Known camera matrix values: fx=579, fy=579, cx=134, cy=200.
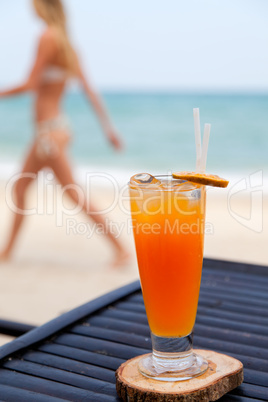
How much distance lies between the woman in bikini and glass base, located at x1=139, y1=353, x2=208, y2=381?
2282 millimetres

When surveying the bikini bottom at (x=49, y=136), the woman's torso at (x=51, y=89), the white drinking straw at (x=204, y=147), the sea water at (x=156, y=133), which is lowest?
the white drinking straw at (x=204, y=147)

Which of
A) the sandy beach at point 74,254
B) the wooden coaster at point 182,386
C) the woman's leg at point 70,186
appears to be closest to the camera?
the wooden coaster at point 182,386

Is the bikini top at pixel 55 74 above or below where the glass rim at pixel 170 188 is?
above

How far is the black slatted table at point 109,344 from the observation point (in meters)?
0.83

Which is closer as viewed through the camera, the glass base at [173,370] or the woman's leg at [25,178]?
the glass base at [173,370]

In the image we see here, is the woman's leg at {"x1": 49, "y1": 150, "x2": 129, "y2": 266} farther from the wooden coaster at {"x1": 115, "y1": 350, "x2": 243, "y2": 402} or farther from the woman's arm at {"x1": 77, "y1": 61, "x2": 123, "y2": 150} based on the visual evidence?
the wooden coaster at {"x1": 115, "y1": 350, "x2": 243, "y2": 402}

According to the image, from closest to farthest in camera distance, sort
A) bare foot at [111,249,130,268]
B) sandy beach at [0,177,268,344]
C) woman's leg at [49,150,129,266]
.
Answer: sandy beach at [0,177,268,344] < woman's leg at [49,150,129,266] < bare foot at [111,249,130,268]

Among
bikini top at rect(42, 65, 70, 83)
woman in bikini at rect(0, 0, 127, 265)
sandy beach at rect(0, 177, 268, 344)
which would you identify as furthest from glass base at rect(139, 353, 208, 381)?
bikini top at rect(42, 65, 70, 83)

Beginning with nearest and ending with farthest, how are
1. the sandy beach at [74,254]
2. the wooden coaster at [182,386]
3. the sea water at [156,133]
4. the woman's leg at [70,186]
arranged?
the wooden coaster at [182,386] → the sandy beach at [74,254] → the woman's leg at [70,186] → the sea water at [156,133]

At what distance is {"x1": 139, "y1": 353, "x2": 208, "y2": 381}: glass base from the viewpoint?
816 mm

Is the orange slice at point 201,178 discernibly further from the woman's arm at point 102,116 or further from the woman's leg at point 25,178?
the woman's leg at point 25,178

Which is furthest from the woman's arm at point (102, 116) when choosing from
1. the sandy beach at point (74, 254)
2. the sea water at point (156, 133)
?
the sea water at point (156, 133)

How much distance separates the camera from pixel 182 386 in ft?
2.58

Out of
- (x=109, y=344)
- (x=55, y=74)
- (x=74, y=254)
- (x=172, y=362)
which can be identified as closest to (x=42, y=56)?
(x=55, y=74)
